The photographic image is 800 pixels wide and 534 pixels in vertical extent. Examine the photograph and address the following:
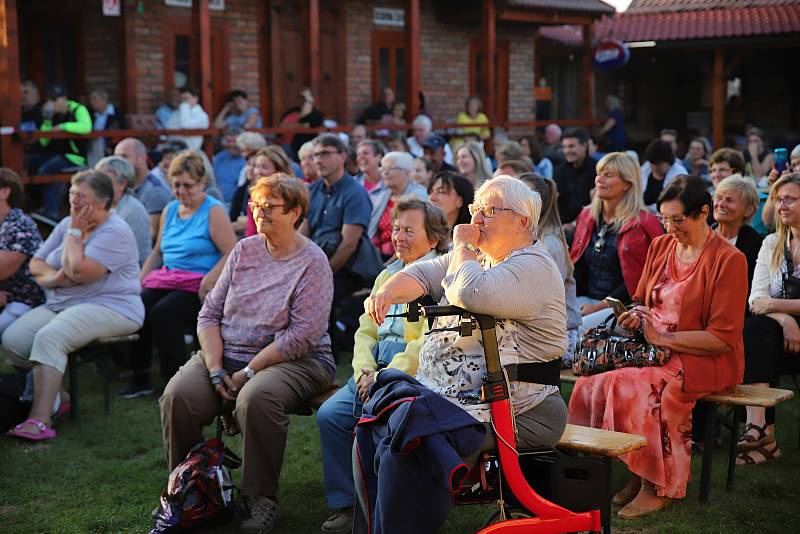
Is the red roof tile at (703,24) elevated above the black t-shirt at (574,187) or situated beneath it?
elevated above

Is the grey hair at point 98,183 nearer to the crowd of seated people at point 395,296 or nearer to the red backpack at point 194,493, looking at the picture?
the crowd of seated people at point 395,296

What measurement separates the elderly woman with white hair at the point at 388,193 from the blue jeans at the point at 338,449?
3.06 metres

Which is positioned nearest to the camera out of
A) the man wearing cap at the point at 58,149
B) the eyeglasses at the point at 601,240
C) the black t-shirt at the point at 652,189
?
the eyeglasses at the point at 601,240

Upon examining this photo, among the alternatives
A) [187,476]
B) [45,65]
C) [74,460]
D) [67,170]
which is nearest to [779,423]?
[187,476]

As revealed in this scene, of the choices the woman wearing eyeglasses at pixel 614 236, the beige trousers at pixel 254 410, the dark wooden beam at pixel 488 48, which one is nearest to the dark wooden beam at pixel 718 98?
the dark wooden beam at pixel 488 48

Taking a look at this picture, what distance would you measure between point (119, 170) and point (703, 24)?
17568 millimetres

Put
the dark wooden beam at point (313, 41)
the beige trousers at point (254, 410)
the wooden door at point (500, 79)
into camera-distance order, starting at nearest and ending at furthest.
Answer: the beige trousers at point (254, 410) < the dark wooden beam at point (313, 41) < the wooden door at point (500, 79)

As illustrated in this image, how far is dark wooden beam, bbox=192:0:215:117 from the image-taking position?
12609 mm

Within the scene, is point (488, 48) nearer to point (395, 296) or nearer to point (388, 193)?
point (388, 193)

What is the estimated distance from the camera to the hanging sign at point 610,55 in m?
21.2

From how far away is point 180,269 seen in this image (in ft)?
22.9

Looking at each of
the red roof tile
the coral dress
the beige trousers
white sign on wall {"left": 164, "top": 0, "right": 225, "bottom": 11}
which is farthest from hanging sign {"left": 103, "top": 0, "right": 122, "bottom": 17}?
the red roof tile

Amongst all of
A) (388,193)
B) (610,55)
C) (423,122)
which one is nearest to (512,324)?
(388,193)

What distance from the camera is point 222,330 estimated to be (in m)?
5.09
